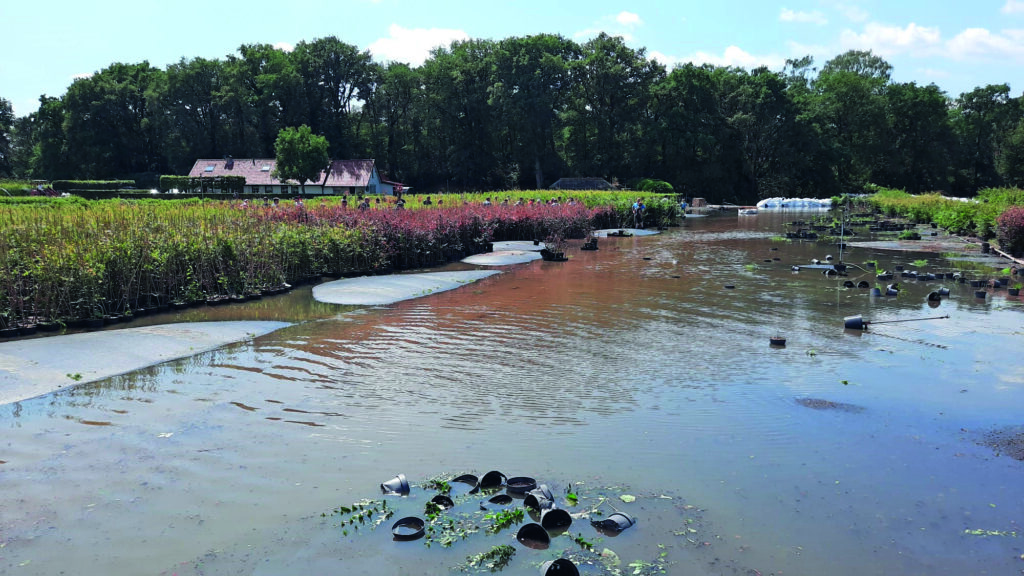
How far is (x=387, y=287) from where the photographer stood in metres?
17.2

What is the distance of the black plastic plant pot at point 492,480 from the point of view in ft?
19.5

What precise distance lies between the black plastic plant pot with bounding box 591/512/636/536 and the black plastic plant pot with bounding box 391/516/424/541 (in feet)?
4.53

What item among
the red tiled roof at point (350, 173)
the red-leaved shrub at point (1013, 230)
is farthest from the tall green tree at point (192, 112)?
the red-leaved shrub at point (1013, 230)

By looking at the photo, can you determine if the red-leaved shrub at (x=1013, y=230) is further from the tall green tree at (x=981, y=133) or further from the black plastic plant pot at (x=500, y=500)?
the tall green tree at (x=981, y=133)

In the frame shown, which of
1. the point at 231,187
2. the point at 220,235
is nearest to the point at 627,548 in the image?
the point at 220,235

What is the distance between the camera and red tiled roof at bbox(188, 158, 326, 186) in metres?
65.4

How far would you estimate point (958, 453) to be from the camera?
6.80 metres

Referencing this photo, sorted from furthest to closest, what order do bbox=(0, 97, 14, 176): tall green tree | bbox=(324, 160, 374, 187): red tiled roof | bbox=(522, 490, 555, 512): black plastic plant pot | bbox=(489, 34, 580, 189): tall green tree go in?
1. bbox=(0, 97, 14, 176): tall green tree
2. bbox=(489, 34, 580, 189): tall green tree
3. bbox=(324, 160, 374, 187): red tiled roof
4. bbox=(522, 490, 555, 512): black plastic plant pot

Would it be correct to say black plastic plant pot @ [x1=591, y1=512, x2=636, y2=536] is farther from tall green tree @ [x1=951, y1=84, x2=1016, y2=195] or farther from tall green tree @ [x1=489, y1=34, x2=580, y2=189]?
tall green tree @ [x1=951, y1=84, x2=1016, y2=195]

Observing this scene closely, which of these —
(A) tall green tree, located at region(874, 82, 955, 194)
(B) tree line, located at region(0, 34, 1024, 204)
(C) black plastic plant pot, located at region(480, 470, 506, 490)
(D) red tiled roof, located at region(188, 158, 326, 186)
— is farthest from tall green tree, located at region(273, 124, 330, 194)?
(A) tall green tree, located at region(874, 82, 955, 194)

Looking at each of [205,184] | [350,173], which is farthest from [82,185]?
[350,173]

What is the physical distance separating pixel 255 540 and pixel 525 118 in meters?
67.6

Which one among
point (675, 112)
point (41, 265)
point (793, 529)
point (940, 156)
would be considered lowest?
point (793, 529)

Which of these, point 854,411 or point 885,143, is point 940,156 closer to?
point 885,143
